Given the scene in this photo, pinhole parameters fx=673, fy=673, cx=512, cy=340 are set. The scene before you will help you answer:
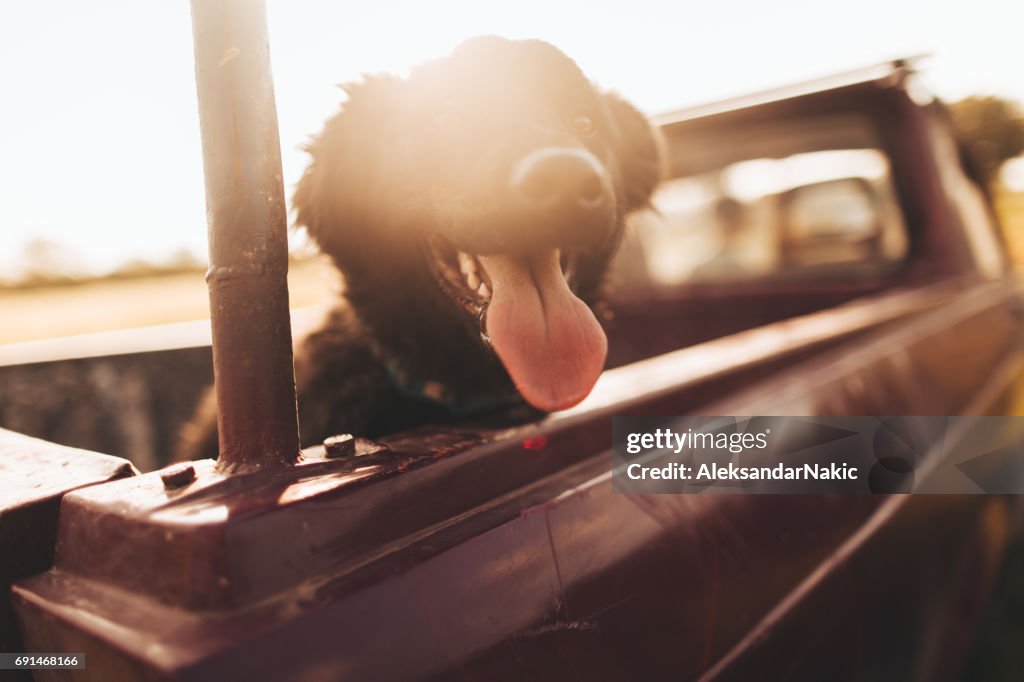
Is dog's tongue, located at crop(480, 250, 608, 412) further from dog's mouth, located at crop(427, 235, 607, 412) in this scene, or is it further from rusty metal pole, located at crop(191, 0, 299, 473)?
rusty metal pole, located at crop(191, 0, 299, 473)

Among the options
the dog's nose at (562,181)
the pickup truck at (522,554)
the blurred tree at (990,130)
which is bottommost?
the pickup truck at (522,554)

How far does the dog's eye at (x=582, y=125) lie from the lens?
199cm

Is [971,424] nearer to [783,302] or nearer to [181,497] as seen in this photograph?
[783,302]

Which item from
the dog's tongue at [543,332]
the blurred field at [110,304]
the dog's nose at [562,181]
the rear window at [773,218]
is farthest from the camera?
the blurred field at [110,304]

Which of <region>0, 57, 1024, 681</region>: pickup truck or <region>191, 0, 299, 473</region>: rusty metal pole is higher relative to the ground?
<region>191, 0, 299, 473</region>: rusty metal pole

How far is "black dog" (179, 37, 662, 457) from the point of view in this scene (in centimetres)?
147

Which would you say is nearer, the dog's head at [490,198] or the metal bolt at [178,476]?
the metal bolt at [178,476]

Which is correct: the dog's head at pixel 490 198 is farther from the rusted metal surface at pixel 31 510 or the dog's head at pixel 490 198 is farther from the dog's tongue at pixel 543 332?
the rusted metal surface at pixel 31 510

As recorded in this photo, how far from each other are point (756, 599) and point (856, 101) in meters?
3.25

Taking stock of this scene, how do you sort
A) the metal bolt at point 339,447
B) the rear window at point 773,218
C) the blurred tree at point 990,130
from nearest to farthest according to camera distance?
the metal bolt at point 339,447 < the rear window at point 773,218 < the blurred tree at point 990,130

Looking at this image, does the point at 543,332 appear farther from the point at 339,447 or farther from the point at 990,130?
the point at 990,130

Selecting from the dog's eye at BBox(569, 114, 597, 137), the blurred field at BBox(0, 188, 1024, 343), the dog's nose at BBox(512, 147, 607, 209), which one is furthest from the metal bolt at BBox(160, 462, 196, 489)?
the blurred field at BBox(0, 188, 1024, 343)

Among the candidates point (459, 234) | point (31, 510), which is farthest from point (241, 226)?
point (459, 234)

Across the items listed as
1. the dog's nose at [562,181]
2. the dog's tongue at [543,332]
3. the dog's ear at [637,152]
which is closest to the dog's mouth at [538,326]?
the dog's tongue at [543,332]
